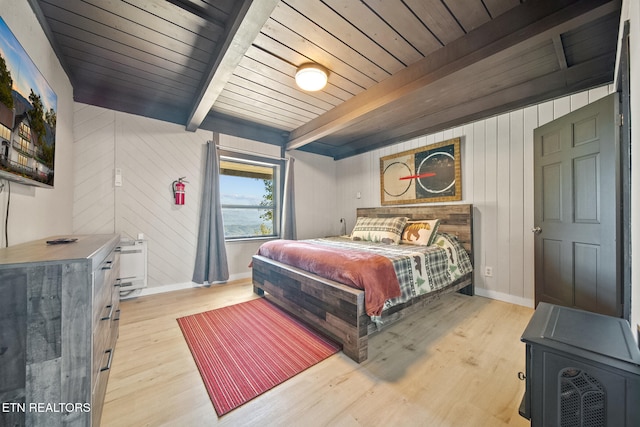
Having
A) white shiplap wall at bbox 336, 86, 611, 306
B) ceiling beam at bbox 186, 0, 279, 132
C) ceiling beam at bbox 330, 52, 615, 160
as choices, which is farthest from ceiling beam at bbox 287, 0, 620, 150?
ceiling beam at bbox 186, 0, 279, 132

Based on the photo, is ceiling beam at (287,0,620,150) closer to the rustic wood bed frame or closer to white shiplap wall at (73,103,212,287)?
the rustic wood bed frame

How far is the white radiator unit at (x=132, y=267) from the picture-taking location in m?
2.71

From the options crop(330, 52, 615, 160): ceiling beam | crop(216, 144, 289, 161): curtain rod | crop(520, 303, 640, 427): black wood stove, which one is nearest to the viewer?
crop(520, 303, 640, 427): black wood stove

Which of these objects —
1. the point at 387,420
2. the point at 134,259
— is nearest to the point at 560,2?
the point at 387,420

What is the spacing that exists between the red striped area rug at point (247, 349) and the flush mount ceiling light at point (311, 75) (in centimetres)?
227

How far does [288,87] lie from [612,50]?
110 inches

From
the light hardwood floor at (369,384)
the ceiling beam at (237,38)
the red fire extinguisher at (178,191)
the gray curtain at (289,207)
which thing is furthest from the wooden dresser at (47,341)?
the gray curtain at (289,207)

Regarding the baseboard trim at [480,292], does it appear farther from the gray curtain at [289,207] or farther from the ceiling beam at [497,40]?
the ceiling beam at [497,40]

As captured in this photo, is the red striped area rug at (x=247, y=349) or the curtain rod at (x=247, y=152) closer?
the red striped area rug at (x=247, y=349)

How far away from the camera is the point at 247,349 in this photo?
1.77 meters

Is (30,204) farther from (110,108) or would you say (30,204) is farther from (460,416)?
(460,416)

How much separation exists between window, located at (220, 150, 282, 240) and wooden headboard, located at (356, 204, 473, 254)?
2199 millimetres

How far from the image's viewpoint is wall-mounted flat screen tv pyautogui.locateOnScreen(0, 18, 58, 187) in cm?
109

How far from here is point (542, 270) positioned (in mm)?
2285
